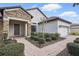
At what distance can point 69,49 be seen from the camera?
265 inches

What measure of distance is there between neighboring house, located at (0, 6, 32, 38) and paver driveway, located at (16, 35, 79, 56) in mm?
565

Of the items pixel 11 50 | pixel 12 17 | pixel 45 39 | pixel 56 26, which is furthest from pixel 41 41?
pixel 12 17

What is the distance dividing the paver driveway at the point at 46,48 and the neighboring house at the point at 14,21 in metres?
0.56

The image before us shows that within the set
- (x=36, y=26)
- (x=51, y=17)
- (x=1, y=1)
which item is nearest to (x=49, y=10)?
(x=51, y=17)

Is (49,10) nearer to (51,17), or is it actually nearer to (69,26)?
(51,17)

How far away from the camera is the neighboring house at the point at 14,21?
7.53 meters

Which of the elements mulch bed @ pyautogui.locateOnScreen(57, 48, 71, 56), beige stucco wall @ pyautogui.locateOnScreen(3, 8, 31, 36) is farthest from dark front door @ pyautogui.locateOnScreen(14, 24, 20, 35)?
mulch bed @ pyautogui.locateOnScreen(57, 48, 71, 56)

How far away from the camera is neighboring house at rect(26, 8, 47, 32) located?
23.7 feet

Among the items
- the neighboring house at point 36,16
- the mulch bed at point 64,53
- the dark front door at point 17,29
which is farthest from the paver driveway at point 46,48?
the neighboring house at point 36,16

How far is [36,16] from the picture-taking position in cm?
749

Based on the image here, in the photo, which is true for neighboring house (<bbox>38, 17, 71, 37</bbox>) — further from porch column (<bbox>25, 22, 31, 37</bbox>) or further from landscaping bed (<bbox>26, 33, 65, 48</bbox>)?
porch column (<bbox>25, 22, 31, 37</bbox>)

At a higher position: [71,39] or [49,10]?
[49,10]

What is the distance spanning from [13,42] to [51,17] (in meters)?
1.83

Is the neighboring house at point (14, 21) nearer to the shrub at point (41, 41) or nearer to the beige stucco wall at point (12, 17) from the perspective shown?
the beige stucco wall at point (12, 17)
